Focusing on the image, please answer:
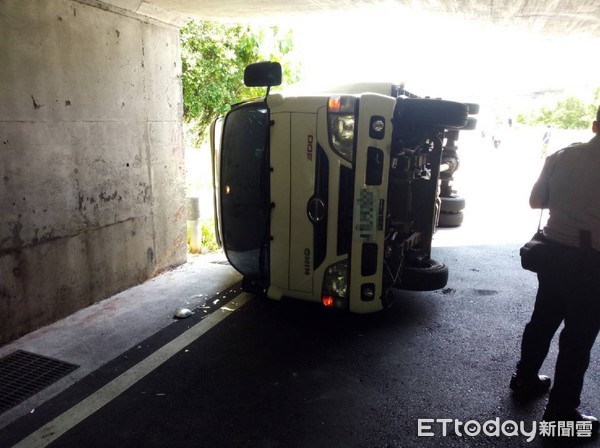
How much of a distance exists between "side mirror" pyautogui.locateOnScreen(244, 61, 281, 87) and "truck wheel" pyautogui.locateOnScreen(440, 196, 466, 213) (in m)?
5.38

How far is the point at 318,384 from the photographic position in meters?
3.32

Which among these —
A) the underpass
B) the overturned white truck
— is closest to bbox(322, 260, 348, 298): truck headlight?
the overturned white truck

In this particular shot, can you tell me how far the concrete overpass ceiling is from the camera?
5172 mm

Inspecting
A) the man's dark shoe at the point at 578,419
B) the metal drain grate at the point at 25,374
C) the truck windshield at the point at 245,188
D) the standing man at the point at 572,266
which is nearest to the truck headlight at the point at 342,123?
the truck windshield at the point at 245,188

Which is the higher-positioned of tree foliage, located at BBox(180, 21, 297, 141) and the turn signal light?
tree foliage, located at BBox(180, 21, 297, 141)

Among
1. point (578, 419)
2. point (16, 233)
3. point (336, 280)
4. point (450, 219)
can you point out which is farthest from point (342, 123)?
point (450, 219)

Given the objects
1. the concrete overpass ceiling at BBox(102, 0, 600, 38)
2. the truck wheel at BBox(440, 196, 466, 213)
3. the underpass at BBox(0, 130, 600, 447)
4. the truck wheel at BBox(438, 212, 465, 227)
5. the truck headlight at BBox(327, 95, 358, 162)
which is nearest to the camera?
the underpass at BBox(0, 130, 600, 447)

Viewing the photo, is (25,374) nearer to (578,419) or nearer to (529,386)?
(529,386)

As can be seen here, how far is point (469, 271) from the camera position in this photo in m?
6.13

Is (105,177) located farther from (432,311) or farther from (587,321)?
(587,321)

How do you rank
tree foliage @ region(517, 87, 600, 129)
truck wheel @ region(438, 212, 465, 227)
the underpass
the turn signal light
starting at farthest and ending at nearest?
tree foliage @ region(517, 87, 600, 129) < truck wheel @ region(438, 212, 465, 227) < the turn signal light < the underpass

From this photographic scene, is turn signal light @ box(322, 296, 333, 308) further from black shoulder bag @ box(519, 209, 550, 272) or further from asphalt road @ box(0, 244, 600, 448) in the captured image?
black shoulder bag @ box(519, 209, 550, 272)

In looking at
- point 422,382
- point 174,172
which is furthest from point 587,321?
point 174,172

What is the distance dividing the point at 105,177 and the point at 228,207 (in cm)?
151
